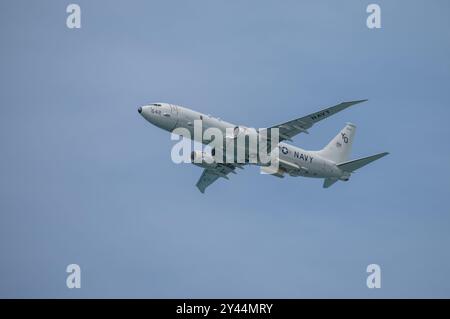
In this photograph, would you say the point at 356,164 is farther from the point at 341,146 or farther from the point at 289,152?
the point at 289,152

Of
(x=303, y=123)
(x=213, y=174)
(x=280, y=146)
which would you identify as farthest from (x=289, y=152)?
(x=213, y=174)

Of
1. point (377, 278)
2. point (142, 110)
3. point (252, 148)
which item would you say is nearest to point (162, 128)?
point (142, 110)

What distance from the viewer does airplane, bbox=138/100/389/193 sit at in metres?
78.1

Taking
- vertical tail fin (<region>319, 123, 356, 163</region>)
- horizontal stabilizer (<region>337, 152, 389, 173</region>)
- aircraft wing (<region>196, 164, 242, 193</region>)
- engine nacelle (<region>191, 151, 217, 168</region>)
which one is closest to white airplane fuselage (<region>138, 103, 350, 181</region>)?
horizontal stabilizer (<region>337, 152, 389, 173</region>)

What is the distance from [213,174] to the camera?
291 ft

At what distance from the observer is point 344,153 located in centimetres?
8788

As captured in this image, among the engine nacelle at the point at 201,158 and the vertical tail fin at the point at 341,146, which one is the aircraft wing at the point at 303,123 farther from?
the engine nacelle at the point at 201,158

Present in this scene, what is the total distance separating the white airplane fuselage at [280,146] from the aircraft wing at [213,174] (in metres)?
4.81

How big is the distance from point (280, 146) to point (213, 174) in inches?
364

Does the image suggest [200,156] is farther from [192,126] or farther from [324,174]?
[324,174]

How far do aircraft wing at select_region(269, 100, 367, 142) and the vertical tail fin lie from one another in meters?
8.10

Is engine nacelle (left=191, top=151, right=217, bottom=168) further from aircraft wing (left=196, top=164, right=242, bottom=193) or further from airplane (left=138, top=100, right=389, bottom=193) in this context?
aircraft wing (left=196, top=164, right=242, bottom=193)

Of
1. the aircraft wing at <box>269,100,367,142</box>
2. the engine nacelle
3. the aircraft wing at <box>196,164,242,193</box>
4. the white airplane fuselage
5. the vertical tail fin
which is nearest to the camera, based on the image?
the aircraft wing at <box>269,100,367,142</box>

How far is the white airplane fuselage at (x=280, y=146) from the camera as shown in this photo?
79.1m
